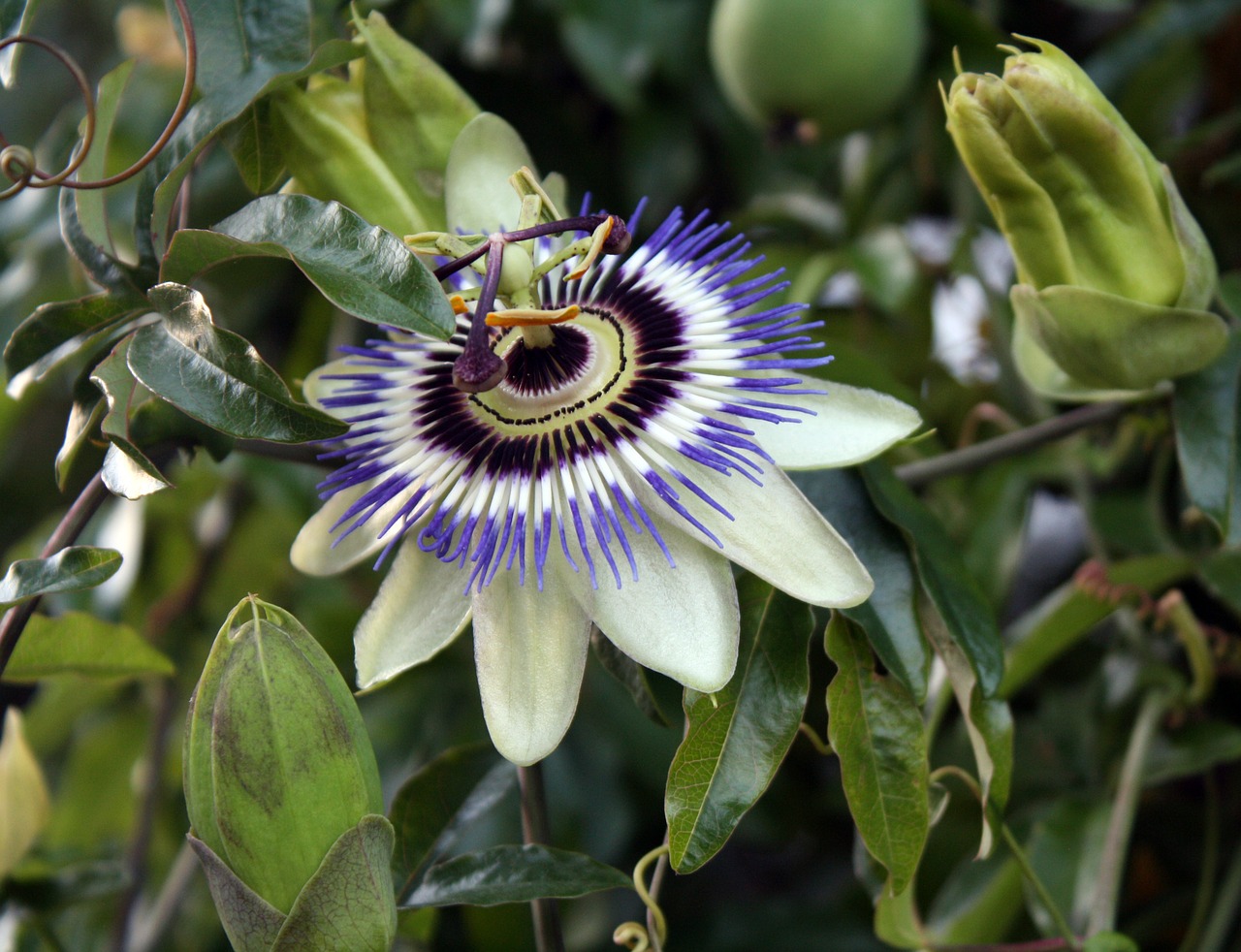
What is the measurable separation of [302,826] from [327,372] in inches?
13.8

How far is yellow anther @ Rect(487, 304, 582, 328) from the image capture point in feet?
2.58

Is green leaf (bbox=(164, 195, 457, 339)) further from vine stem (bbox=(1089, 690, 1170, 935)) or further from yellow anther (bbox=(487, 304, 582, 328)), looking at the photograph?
vine stem (bbox=(1089, 690, 1170, 935))

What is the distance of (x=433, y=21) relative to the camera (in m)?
1.83

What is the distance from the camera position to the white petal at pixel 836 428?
2.81ft

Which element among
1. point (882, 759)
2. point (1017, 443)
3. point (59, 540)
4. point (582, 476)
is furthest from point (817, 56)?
point (59, 540)

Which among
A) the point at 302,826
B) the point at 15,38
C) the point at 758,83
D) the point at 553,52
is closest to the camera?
the point at 302,826

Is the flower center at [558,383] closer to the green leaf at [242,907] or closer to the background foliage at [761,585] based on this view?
the background foliage at [761,585]

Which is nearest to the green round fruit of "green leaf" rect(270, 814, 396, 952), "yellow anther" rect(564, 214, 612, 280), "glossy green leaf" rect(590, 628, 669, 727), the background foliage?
the background foliage

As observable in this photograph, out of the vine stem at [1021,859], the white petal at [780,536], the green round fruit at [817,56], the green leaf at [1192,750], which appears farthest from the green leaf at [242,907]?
the green round fruit at [817,56]

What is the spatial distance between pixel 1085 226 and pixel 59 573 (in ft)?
2.55

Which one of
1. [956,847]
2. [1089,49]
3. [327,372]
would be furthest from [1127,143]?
[1089,49]

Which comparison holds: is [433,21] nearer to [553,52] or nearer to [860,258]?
[553,52]

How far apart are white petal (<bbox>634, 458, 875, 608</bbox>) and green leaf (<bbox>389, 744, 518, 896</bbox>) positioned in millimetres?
282

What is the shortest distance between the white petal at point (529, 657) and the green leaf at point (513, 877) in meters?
0.10
